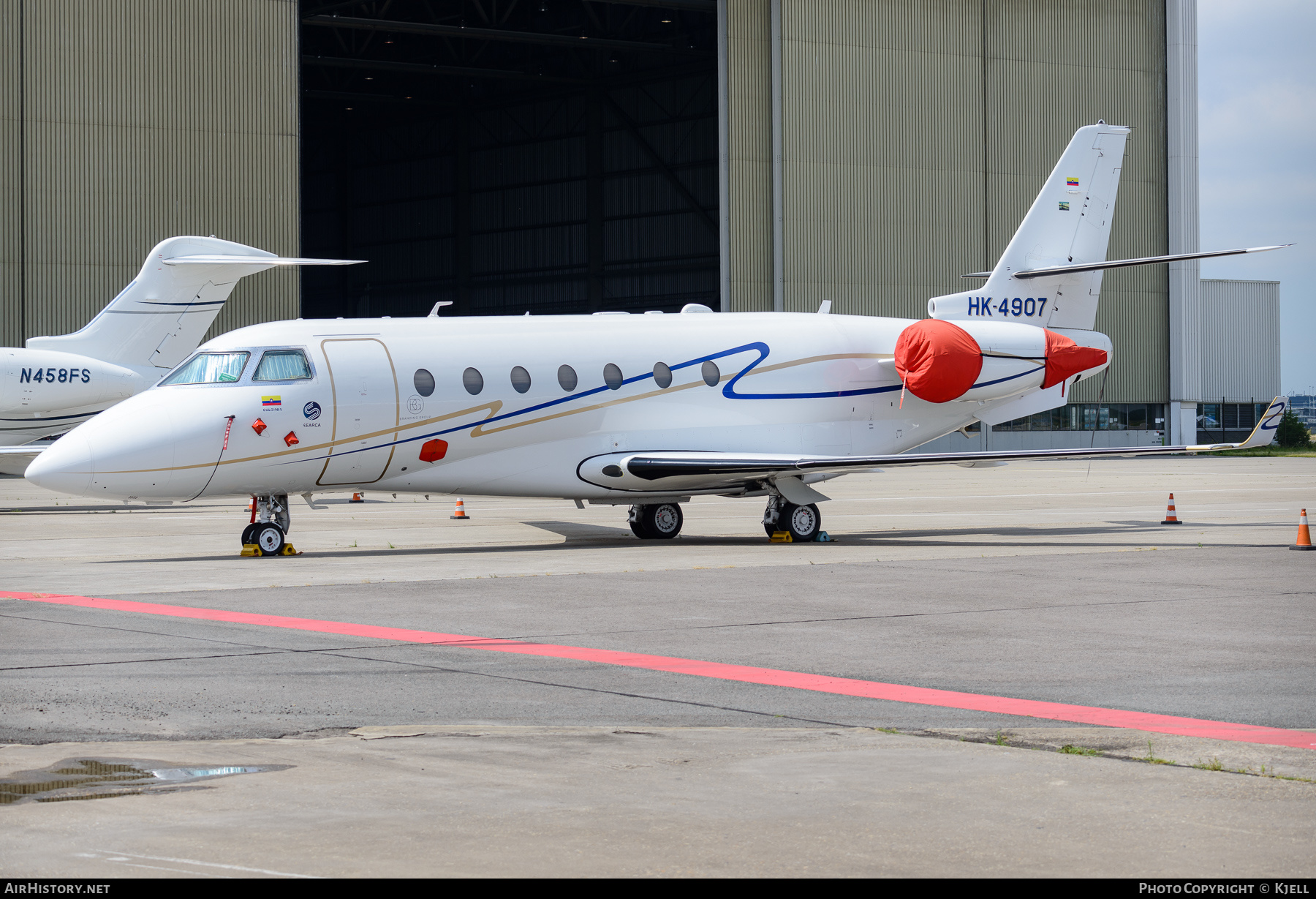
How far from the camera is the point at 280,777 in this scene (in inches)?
264

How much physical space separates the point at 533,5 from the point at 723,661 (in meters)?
50.5

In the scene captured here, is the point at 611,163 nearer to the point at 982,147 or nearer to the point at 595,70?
the point at 595,70

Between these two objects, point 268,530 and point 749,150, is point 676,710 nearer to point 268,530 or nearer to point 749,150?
point 268,530

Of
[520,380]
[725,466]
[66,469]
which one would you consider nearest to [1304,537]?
[725,466]

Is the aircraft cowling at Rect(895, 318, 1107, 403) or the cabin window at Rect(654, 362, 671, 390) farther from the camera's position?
the aircraft cowling at Rect(895, 318, 1107, 403)

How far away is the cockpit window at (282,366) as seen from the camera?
62.0 feet

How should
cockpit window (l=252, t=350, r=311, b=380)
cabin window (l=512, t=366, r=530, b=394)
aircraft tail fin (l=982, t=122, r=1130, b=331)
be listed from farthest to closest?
1. aircraft tail fin (l=982, t=122, r=1130, b=331)
2. cabin window (l=512, t=366, r=530, b=394)
3. cockpit window (l=252, t=350, r=311, b=380)

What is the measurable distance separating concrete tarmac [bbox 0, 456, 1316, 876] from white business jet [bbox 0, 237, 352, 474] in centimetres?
1394

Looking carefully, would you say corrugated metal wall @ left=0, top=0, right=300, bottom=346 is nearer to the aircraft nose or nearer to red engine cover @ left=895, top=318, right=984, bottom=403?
red engine cover @ left=895, top=318, right=984, bottom=403

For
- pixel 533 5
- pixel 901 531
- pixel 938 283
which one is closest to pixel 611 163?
pixel 533 5

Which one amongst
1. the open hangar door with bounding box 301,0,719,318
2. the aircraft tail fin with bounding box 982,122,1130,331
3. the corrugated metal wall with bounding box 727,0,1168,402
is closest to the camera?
the aircraft tail fin with bounding box 982,122,1130,331

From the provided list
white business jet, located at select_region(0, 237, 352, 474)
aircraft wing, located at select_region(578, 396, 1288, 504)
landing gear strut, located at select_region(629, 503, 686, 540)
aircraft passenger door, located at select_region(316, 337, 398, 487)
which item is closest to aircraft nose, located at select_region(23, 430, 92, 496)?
aircraft passenger door, located at select_region(316, 337, 398, 487)

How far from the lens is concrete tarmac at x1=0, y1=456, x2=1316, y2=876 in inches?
220

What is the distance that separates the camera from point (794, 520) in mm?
21469
